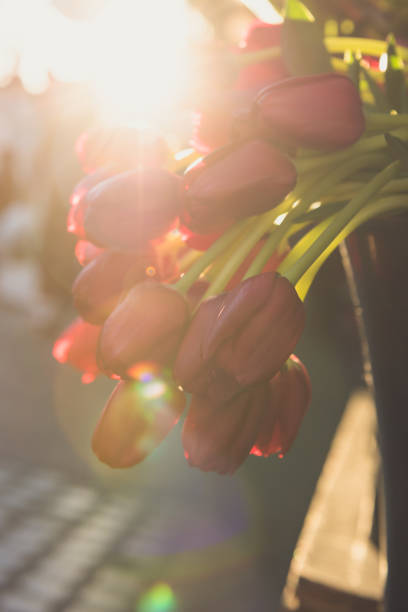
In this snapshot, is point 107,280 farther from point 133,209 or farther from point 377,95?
point 377,95

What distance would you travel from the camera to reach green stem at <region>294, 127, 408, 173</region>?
32cm

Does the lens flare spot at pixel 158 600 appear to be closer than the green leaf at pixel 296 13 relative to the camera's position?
No

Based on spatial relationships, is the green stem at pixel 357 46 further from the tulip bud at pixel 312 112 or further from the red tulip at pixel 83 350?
the red tulip at pixel 83 350

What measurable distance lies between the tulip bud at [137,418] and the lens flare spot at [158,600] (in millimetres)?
1234

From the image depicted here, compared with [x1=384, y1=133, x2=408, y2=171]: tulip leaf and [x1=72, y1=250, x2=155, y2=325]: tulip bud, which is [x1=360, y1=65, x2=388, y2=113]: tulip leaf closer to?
[x1=384, y1=133, x2=408, y2=171]: tulip leaf

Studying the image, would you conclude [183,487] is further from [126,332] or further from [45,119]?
[45,119]

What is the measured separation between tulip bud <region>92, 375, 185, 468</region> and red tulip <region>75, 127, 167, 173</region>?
0.10m

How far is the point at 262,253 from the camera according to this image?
0.97 feet

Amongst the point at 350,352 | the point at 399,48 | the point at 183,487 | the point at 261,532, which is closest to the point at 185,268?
the point at 399,48

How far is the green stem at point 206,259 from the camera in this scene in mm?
303

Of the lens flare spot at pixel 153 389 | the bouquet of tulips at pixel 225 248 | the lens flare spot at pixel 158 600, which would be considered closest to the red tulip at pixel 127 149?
the bouquet of tulips at pixel 225 248

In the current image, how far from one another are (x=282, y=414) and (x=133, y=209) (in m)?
0.11

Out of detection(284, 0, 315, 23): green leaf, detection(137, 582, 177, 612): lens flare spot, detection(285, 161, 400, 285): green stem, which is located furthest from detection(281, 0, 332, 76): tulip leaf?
detection(137, 582, 177, 612): lens flare spot

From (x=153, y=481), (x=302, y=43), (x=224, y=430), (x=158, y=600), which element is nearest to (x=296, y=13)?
(x=302, y=43)
